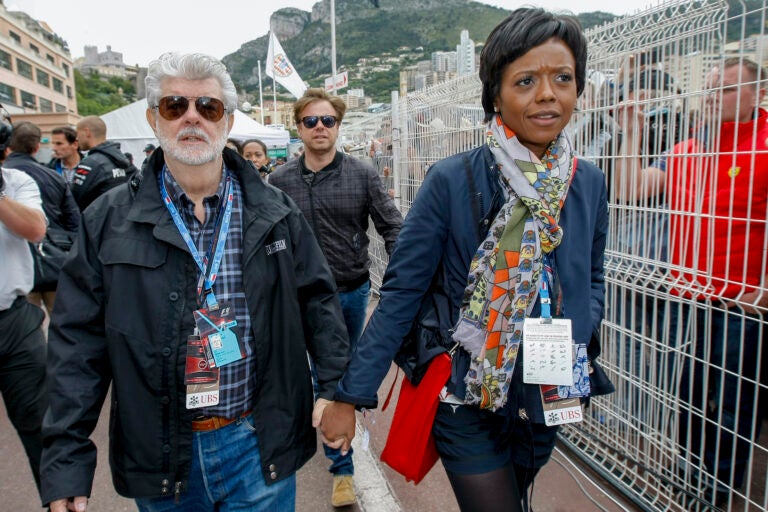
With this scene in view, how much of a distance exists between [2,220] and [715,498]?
3540 mm

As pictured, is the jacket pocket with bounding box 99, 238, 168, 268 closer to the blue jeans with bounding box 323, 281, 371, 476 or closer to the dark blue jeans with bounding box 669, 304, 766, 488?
the blue jeans with bounding box 323, 281, 371, 476

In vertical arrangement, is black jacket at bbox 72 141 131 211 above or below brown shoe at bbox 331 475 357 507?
above

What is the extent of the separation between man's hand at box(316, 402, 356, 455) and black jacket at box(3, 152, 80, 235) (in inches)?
127

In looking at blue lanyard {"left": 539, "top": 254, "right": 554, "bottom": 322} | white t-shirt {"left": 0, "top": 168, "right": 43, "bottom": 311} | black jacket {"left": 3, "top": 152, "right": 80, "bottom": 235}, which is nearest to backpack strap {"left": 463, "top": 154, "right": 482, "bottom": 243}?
blue lanyard {"left": 539, "top": 254, "right": 554, "bottom": 322}

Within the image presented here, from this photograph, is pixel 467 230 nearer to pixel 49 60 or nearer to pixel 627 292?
pixel 627 292

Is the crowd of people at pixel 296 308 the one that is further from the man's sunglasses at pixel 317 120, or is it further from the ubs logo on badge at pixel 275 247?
the man's sunglasses at pixel 317 120

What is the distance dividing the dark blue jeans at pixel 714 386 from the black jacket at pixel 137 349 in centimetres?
180

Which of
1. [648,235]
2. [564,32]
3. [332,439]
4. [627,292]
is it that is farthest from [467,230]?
[627,292]

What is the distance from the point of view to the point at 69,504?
5.05 ft

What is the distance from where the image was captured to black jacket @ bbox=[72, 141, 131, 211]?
5.12 meters

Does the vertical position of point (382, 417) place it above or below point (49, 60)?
below

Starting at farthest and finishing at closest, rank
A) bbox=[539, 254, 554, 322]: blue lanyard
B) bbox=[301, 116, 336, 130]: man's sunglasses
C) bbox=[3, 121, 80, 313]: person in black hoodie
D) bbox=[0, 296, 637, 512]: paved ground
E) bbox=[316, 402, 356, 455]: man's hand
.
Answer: bbox=[3, 121, 80, 313]: person in black hoodie → bbox=[301, 116, 336, 130]: man's sunglasses → bbox=[0, 296, 637, 512]: paved ground → bbox=[316, 402, 356, 455]: man's hand → bbox=[539, 254, 554, 322]: blue lanyard

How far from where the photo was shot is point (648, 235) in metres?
2.58

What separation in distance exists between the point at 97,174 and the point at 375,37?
112358mm
